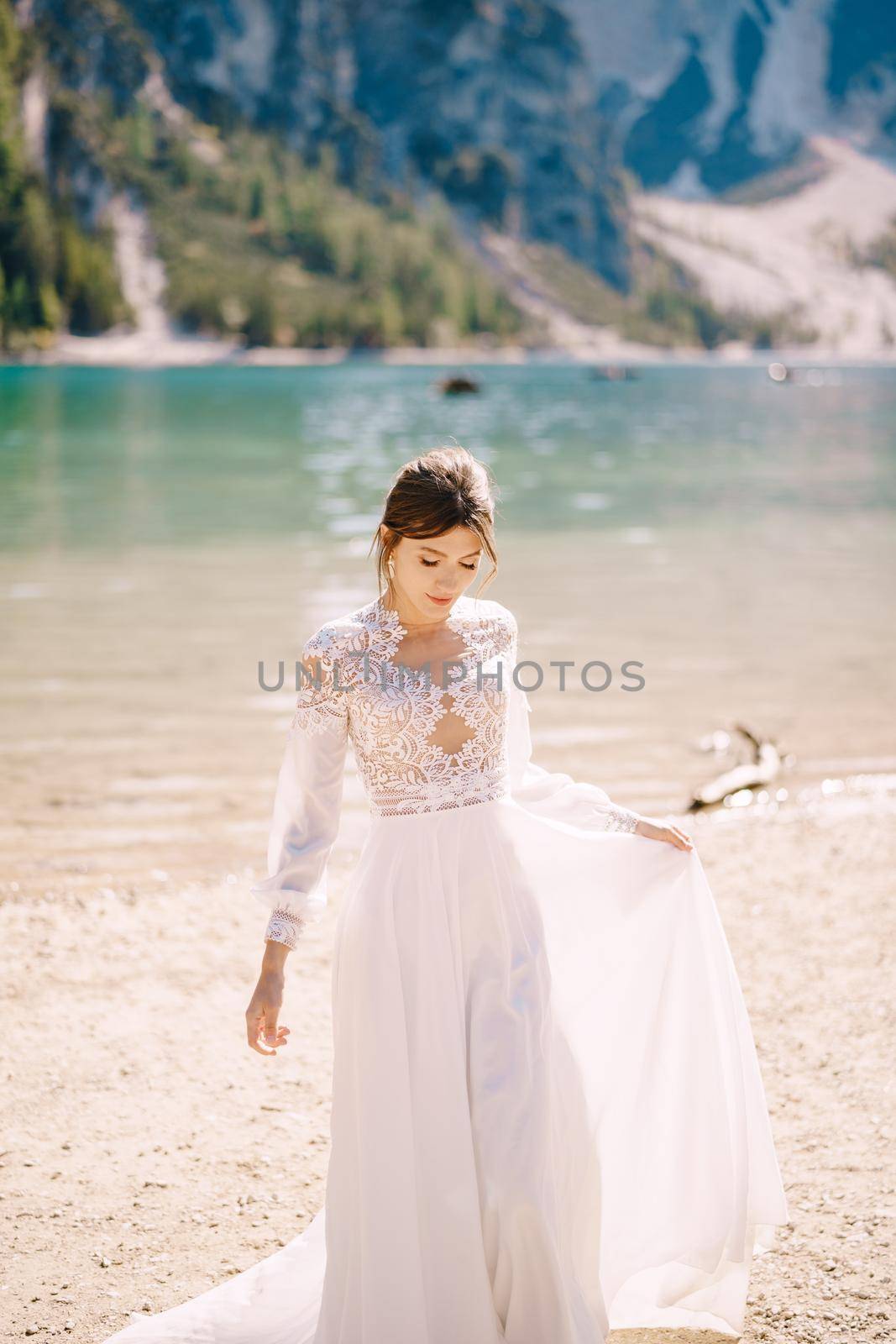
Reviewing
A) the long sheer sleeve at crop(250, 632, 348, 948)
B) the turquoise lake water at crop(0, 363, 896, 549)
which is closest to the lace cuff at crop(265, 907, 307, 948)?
the long sheer sleeve at crop(250, 632, 348, 948)

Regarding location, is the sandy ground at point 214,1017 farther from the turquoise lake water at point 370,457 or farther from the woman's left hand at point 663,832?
the turquoise lake water at point 370,457

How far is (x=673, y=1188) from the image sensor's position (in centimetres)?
370

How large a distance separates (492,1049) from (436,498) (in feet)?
4.20

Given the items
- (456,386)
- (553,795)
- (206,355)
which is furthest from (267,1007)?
(206,355)

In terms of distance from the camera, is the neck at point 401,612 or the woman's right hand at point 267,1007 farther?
the neck at point 401,612

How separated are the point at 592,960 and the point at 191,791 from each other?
20.0 feet

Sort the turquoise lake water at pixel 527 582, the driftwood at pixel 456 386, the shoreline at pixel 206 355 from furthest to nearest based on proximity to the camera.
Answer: the shoreline at pixel 206 355 → the driftwood at pixel 456 386 → the turquoise lake water at pixel 527 582

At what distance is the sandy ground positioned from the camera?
13.4 feet

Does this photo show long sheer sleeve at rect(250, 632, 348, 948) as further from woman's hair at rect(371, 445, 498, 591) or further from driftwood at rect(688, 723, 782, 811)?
driftwood at rect(688, 723, 782, 811)

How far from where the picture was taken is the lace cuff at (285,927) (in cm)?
329

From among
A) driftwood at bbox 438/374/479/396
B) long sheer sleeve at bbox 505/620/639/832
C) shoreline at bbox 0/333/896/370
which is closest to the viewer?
long sheer sleeve at bbox 505/620/639/832

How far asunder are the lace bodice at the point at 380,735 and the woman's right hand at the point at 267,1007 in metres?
0.08

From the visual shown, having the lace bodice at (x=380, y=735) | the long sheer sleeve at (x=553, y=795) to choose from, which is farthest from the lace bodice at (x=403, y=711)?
the long sheer sleeve at (x=553, y=795)

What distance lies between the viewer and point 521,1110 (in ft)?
10.5
